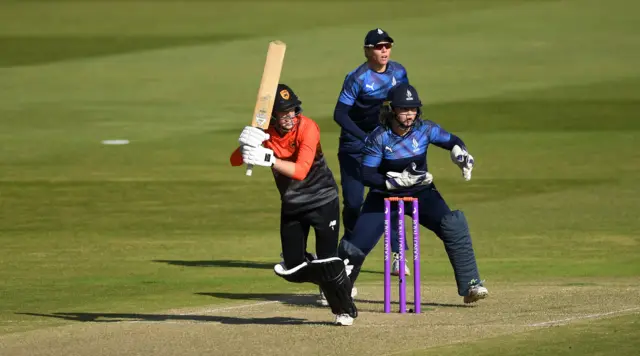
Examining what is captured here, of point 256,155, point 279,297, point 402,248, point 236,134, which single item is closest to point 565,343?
point 402,248

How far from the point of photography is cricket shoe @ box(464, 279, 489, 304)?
12062 millimetres

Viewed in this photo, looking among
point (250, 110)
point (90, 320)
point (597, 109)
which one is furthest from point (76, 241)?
point (597, 109)

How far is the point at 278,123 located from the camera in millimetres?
11422

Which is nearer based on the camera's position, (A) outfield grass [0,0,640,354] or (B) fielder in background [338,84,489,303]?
(B) fielder in background [338,84,489,303]

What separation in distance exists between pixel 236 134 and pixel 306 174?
14382 mm

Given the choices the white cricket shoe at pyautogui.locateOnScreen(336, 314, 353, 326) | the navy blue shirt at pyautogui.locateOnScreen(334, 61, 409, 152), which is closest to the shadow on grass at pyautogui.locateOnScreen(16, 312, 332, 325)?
the white cricket shoe at pyautogui.locateOnScreen(336, 314, 353, 326)

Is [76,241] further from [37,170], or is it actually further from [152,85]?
[152,85]

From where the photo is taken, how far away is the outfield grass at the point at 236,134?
15.0 metres

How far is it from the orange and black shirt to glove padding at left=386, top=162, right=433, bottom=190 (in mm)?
573

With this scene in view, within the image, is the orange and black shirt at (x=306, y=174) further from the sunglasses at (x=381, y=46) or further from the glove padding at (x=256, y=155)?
the sunglasses at (x=381, y=46)

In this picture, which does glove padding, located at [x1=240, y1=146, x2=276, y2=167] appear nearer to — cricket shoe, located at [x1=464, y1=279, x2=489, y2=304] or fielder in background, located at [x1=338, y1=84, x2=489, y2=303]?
fielder in background, located at [x1=338, y1=84, x2=489, y2=303]

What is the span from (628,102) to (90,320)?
18.3 metres

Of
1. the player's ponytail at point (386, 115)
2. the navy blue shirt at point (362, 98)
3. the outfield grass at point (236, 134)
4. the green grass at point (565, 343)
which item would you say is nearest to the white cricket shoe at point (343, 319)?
the green grass at point (565, 343)

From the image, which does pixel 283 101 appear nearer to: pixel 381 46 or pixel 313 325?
pixel 313 325
